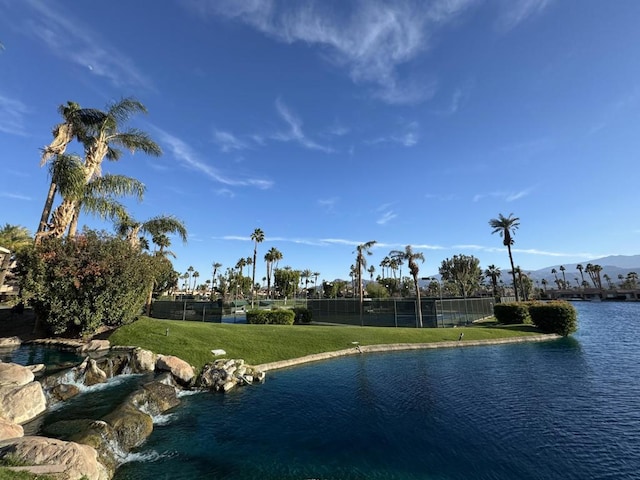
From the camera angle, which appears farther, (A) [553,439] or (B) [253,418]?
(B) [253,418]

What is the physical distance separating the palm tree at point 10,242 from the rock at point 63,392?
34.3ft

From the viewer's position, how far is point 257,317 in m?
33.2

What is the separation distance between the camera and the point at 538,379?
16.0 metres

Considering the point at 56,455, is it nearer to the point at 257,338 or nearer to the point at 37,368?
the point at 37,368

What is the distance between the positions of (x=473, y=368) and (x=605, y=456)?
9.68 meters

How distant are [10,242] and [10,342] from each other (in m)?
13.4

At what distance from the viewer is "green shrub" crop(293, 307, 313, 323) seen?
1464 inches

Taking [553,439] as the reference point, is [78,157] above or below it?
above

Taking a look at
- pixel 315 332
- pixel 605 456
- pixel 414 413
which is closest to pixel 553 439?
pixel 605 456

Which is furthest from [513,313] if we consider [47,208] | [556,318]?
[47,208]

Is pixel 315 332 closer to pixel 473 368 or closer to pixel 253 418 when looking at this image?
pixel 473 368

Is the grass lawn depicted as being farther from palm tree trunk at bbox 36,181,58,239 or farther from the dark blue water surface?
palm tree trunk at bbox 36,181,58,239

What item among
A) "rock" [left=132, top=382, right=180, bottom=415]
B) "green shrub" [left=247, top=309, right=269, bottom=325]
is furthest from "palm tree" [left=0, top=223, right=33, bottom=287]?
"green shrub" [left=247, top=309, right=269, bottom=325]

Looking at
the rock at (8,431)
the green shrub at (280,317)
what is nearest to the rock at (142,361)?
the rock at (8,431)
